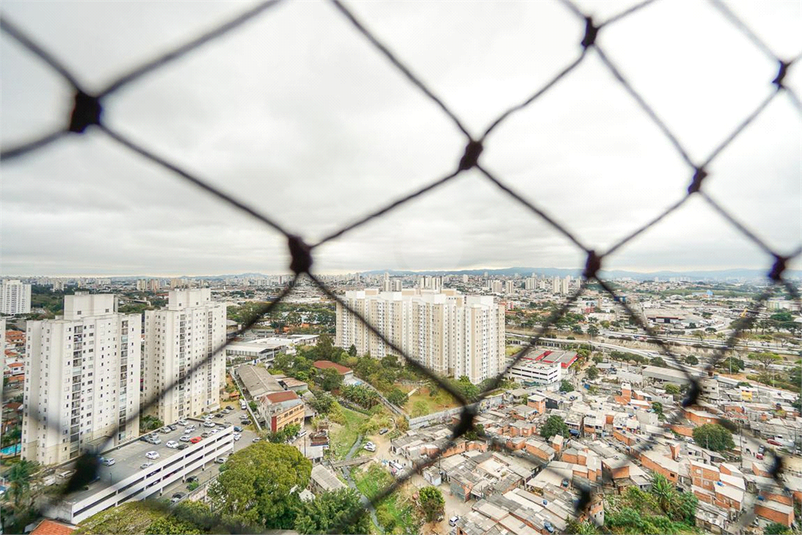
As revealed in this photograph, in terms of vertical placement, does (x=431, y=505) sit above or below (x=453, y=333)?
below

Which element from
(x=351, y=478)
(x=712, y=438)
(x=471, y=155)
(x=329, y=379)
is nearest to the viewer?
(x=471, y=155)

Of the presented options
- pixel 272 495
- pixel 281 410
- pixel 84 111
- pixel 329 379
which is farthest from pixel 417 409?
pixel 84 111

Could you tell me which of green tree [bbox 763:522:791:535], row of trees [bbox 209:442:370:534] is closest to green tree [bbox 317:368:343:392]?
row of trees [bbox 209:442:370:534]

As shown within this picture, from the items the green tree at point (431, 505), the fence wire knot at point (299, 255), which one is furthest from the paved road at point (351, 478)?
the fence wire knot at point (299, 255)

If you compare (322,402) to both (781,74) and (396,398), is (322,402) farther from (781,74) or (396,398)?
(781,74)

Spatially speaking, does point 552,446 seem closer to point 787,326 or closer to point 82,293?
point 787,326

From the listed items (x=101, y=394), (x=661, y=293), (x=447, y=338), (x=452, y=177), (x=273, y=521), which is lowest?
(x=273, y=521)

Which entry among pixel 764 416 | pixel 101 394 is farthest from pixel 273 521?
pixel 764 416
